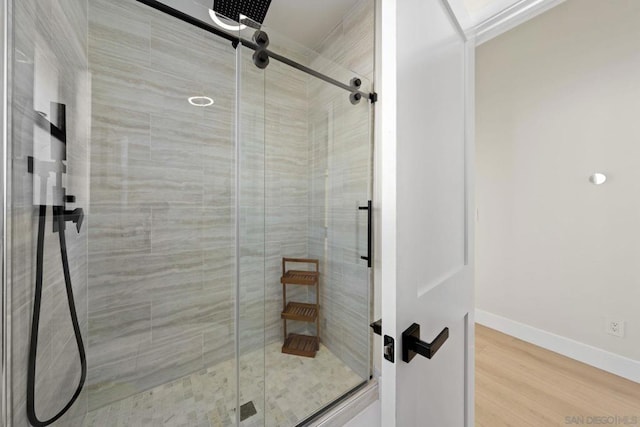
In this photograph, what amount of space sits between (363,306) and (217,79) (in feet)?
5.54

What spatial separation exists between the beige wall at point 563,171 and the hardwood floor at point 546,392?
0.24 m

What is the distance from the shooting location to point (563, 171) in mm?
1860

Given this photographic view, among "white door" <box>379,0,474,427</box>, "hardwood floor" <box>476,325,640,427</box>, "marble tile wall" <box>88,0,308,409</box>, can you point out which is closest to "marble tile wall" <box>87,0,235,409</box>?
"marble tile wall" <box>88,0,308,409</box>

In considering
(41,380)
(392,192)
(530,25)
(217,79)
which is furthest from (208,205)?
(530,25)

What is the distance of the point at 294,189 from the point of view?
1.47 m

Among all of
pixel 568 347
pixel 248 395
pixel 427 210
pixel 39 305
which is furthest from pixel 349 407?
pixel 568 347

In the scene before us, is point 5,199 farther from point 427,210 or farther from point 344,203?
point 344,203

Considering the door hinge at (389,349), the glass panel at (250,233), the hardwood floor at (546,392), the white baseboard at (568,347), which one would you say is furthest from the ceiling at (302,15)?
the white baseboard at (568,347)

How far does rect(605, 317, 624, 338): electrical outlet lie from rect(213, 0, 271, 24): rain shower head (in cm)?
287

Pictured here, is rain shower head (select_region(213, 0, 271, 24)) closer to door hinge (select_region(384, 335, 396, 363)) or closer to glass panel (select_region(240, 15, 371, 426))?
glass panel (select_region(240, 15, 371, 426))

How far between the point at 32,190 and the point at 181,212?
2.34 feet

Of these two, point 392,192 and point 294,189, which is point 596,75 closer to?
point 294,189

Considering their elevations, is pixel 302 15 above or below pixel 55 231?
above

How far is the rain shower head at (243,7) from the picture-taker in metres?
1.34
